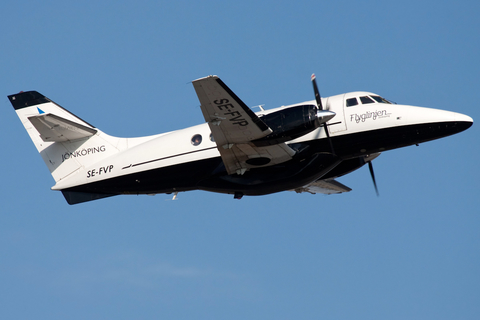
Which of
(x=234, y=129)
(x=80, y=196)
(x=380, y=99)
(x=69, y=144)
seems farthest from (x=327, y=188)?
(x=69, y=144)

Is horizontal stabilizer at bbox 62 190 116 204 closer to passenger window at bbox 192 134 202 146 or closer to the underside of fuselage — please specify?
the underside of fuselage

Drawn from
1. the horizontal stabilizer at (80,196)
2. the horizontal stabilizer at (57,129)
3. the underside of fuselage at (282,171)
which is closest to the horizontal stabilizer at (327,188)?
the underside of fuselage at (282,171)

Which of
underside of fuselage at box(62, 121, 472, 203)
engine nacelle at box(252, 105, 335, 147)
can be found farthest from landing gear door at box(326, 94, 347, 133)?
engine nacelle at box(252, 105, 335, 147)

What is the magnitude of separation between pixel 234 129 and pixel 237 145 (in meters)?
0.89

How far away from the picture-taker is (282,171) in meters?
20.5

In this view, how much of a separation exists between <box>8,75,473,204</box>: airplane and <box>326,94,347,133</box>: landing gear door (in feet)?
0.12

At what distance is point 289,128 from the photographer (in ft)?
59.8

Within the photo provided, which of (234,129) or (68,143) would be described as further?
(68,143)

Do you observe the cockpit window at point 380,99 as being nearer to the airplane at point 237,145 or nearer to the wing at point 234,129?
the airplane at point 237,145

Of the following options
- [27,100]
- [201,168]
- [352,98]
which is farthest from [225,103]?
[27,100]

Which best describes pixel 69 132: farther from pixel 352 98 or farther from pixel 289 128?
pixel 352 98

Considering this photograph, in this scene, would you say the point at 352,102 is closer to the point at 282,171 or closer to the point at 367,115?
the point at 367,115

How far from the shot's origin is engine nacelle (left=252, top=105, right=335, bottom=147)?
18062mm

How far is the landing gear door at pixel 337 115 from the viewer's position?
19578 millimetres
